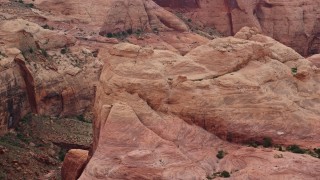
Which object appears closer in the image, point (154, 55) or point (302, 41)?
point (154, 55)

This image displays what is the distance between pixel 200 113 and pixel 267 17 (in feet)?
242

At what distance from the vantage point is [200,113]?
172 ft

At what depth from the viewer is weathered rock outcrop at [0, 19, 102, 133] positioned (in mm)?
77312

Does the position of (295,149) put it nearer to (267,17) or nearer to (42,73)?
(42,73)

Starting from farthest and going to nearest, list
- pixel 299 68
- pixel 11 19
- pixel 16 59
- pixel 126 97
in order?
pixel 11 19 → pixel 16 59 → pixel 299 68 → pixel 126 97

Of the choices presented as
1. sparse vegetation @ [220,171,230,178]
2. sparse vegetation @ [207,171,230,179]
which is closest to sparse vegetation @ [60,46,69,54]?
sparse vegetation @ [207,171,230,179]

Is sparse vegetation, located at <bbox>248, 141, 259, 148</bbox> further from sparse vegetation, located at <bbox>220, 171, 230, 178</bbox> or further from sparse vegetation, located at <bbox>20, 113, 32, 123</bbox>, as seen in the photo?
sparse vegetation, located at <bbox>20, 113, 32, 123</bbox>

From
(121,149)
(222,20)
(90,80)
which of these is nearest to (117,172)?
(121,149)

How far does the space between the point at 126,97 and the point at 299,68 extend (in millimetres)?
15400

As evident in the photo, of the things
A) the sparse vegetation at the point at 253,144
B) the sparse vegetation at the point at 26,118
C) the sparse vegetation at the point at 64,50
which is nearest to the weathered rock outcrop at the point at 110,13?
the sparse vegetation at the point at 64,50

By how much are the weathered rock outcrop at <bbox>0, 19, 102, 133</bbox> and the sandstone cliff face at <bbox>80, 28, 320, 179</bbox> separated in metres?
22.6

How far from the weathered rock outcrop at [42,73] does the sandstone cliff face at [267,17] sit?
31.7 m

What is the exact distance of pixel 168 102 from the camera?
53.1m

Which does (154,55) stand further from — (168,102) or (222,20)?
(222,20)
